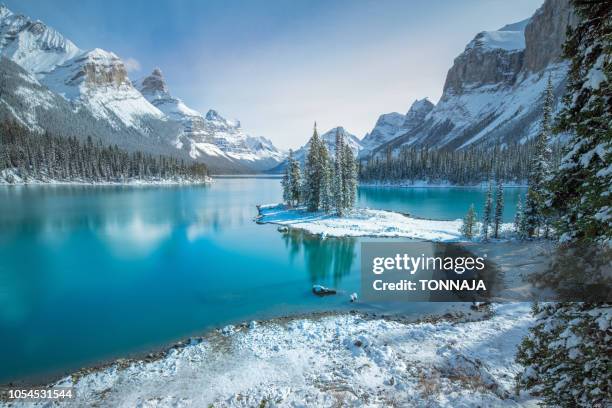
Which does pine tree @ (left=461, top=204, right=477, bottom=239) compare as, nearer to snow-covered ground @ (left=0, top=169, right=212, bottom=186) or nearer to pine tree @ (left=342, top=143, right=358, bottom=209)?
pine tree @ (left=342, top=143, right=358, bottom=209)

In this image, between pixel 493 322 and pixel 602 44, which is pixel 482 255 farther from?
pixel 602 44

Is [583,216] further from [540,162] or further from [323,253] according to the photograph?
[540,162]

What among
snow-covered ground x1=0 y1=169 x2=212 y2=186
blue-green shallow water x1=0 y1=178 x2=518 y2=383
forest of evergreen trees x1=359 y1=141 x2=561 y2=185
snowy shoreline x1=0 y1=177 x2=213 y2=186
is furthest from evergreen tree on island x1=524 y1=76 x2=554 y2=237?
snow-covered ground x1=0 y1=169 x2=212 y2=186

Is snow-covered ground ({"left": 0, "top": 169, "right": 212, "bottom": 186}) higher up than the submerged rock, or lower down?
higher up

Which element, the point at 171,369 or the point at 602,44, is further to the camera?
the point at 171,369

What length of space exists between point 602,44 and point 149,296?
91.3 feet

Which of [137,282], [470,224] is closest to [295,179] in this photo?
[470,224]

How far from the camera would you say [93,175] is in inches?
5079

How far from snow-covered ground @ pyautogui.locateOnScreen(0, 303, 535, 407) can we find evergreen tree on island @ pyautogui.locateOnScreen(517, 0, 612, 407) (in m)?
4.05

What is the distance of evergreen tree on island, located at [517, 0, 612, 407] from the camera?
5.33 meters

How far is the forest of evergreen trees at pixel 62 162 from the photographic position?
365 feet

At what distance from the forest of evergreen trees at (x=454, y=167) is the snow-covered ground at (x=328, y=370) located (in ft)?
394

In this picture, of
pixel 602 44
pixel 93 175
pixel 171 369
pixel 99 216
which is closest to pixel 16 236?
pixel 99 216

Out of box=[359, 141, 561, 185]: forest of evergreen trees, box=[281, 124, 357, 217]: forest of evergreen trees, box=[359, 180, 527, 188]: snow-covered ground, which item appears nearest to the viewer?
box=[281, 124, 357, 217]: forest of evergreen trees
